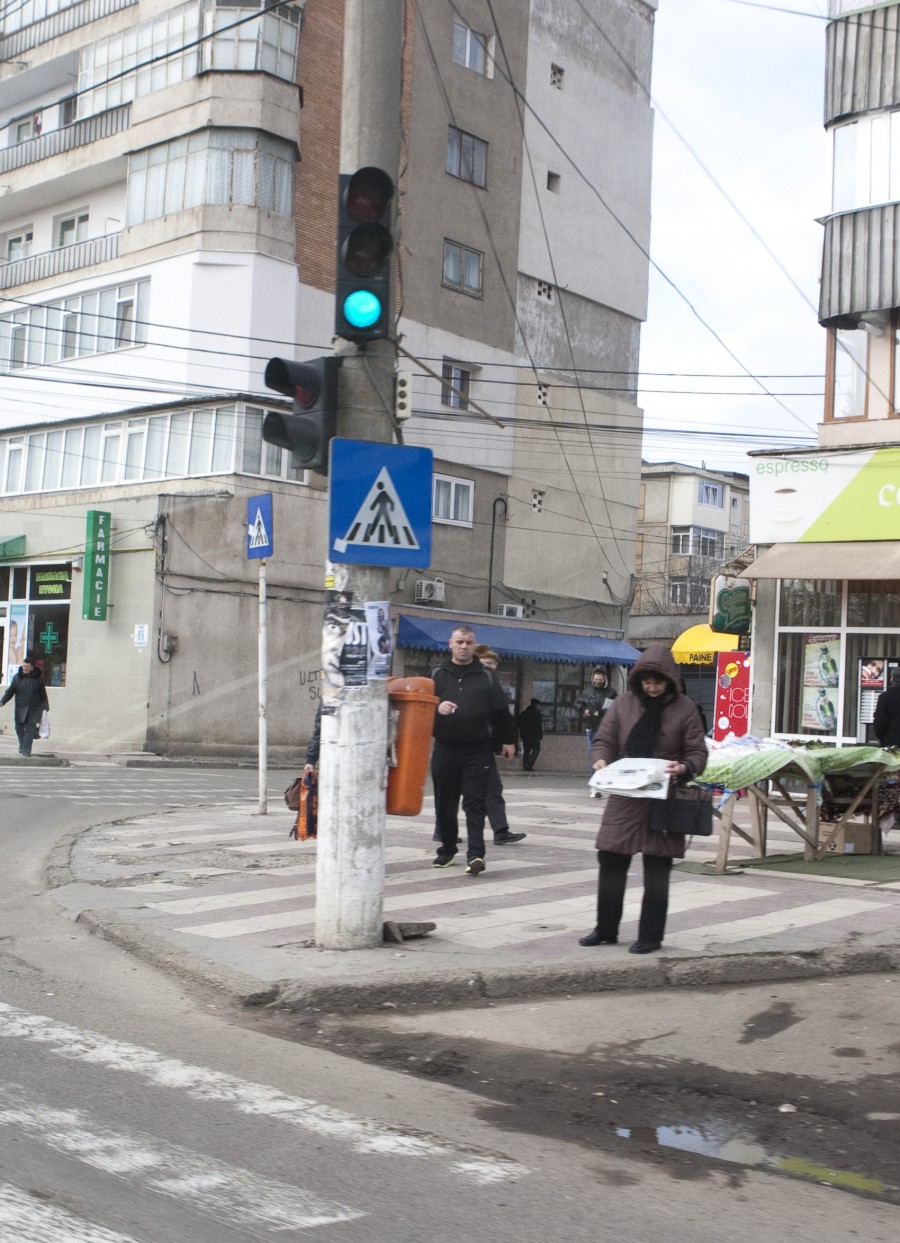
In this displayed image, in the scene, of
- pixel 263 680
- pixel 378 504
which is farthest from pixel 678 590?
pixel 378 504

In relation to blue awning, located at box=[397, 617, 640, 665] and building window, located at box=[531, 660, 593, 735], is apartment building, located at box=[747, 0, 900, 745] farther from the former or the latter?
building window, located at box=[531, 660, 593, 735]

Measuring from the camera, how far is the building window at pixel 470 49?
3416 cm

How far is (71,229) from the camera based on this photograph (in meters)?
34.3

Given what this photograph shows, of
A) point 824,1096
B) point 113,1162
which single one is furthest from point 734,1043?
point 113,1162

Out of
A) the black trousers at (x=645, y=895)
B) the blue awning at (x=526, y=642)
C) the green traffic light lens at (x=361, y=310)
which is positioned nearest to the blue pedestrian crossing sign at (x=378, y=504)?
the green traffic light lens at (x=361, y=310)

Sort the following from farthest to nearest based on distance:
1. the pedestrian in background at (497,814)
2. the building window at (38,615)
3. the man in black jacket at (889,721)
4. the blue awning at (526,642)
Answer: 1. the blue awning at (526,642)
2. the building window at (38,615)
3. the man in black jacket at (889,721)
4. the pedestrian in background at (497,814)

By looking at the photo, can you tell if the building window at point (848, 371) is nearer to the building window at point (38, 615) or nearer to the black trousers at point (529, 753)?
the black trousers at point (529, 753)

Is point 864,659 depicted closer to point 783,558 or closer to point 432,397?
point 783,558

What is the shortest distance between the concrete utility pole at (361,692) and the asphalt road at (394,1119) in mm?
926

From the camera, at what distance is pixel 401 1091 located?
509 centimetres

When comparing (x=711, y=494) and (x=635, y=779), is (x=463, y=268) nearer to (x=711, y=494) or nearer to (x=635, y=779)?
(x=635, y=779)

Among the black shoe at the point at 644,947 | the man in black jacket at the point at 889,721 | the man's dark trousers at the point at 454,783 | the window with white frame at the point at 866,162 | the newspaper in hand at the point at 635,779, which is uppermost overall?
the window with white frame at the point at 866,162

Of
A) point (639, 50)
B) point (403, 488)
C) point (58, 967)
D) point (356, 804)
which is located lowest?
point (58, 967)

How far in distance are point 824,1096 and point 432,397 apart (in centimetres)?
2907
